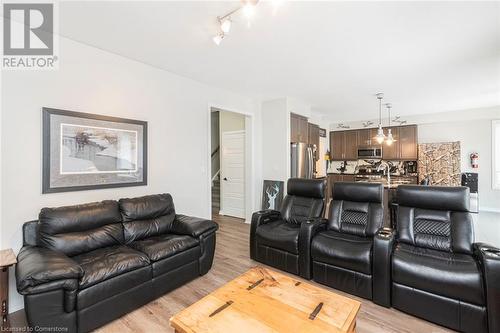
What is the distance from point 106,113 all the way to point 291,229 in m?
2.84

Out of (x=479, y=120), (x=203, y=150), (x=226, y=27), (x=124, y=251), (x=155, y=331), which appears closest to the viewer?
(x=155, y=331)

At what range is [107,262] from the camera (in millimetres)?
2164

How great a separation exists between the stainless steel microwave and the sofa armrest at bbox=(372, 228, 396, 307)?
5.50 m

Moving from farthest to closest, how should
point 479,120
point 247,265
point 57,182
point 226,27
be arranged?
point 479,120 → point 247,265 → point 57,182 → point 226,27

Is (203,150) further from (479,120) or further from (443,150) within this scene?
(479,120)

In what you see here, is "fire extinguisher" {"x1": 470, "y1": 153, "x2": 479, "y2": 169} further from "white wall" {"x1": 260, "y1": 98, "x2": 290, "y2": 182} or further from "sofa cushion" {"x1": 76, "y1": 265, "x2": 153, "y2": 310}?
"sofa cushion" {"x1": 76, "y1": 265, "x2": 153, "y2": 310}

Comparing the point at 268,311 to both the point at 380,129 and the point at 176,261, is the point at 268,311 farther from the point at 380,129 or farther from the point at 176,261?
the point at 380,129

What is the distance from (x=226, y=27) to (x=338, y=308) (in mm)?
2499

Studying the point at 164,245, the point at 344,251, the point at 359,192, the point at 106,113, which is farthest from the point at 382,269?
the point at 106,113

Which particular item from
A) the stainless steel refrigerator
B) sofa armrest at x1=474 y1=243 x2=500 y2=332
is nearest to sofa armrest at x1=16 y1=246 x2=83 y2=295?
sofa armrest at x1=474 y1=243 x2=500 y2=332

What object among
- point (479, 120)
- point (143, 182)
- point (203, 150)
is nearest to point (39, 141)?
point (143, 182)

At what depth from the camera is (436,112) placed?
22.0 feet

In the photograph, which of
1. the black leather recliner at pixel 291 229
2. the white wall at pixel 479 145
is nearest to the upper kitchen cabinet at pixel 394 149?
the white wall at pixel 479 145

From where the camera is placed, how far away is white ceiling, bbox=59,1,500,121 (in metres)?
2.21
